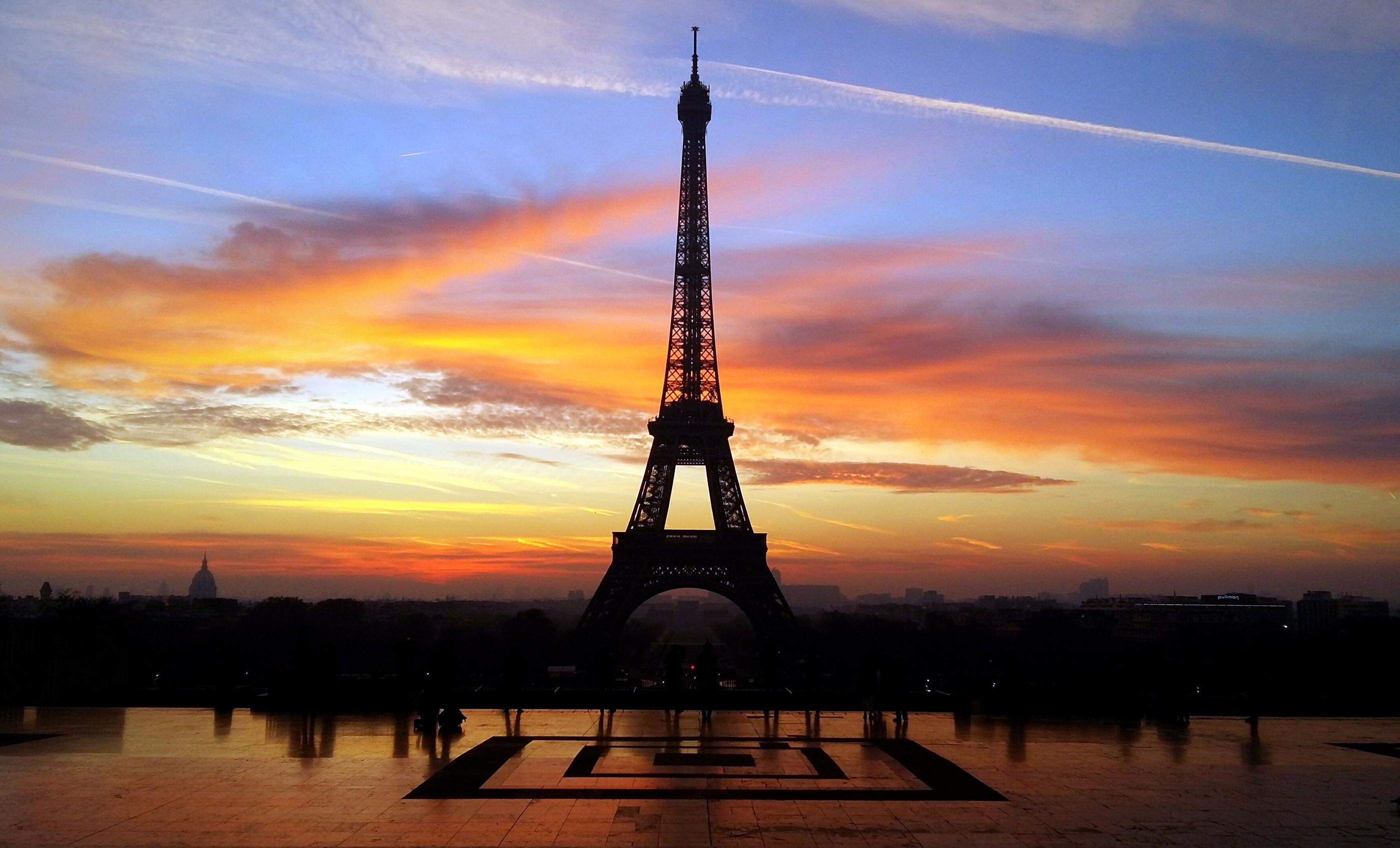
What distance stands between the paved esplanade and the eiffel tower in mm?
43529

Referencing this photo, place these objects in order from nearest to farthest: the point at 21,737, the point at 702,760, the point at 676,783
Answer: the point at 676,783 → the point at 702,760 → the point at 21,737

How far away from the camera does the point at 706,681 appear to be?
2638cm

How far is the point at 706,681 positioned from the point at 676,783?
799 centimetres

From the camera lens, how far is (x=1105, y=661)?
2793 inches

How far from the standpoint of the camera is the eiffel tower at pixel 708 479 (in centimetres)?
6838

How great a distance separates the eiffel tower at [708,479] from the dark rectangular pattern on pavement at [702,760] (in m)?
46.6

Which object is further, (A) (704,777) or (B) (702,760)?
(B) (702,760)

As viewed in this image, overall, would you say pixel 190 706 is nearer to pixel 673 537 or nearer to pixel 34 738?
pixel 34 738

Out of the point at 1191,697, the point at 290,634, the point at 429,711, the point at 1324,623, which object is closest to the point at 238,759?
the point at 429,711

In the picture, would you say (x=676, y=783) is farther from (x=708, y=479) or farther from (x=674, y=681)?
(x=708, y=479)

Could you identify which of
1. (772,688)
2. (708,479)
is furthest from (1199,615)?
(772,688)

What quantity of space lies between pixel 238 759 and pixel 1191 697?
21.5 m

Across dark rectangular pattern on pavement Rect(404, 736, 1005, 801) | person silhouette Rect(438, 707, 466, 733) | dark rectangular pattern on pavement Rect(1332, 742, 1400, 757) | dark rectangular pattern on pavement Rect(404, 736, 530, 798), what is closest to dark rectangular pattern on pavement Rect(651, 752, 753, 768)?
dark rectangular pattern on pavement Rect(404, 736, 1005, 801)

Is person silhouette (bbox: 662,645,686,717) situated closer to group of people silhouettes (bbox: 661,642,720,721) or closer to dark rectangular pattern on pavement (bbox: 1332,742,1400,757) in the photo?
group of people silhouettes (bbox: 661,642,720,721)
